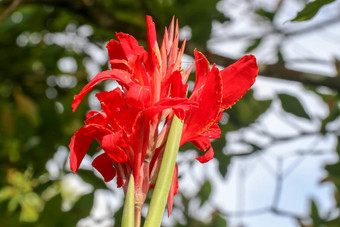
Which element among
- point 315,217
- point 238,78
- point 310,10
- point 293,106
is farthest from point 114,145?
point 315,217

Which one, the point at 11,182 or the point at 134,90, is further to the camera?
the point at 11,182

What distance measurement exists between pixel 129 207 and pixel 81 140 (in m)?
0.11

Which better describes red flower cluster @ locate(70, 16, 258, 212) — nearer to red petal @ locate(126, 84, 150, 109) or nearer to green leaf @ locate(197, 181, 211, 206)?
red petal @ locate(126, 84, 150, 109)

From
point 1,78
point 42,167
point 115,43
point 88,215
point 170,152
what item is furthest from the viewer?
point 1,78

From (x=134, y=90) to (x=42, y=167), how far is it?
1.15 meters

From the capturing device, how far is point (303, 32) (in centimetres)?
158

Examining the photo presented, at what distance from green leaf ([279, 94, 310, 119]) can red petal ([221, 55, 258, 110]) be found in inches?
31.3

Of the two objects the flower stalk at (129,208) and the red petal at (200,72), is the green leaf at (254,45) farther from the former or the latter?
the flower stalk at (129,208)

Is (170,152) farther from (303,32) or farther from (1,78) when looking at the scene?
(1,78)

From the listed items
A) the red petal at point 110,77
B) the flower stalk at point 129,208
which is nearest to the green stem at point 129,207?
the flower stalk at point 129,208

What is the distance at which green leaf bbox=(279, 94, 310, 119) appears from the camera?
1.25 metres

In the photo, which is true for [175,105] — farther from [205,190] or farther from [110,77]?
[205,190]

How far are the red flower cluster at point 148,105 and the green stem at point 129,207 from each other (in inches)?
0.7

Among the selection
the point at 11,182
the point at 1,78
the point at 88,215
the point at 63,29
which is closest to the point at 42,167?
the point at 11,182
